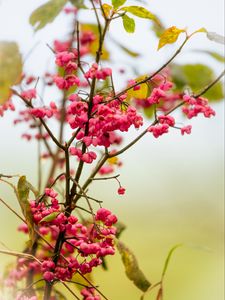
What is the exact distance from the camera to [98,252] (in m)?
0.79

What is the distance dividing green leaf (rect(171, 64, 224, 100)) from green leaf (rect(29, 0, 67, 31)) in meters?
0.64

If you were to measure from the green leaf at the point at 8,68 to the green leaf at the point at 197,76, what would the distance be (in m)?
0.76

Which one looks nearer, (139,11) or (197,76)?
(139,11)

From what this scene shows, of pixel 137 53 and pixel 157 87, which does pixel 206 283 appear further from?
pixel 157 87

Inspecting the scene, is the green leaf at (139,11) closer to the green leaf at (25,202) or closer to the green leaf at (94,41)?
the green leaf at (25,202)

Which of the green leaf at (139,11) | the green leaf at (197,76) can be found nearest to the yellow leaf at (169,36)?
the green leaf at (139,11)

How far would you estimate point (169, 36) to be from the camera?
0.88 metres

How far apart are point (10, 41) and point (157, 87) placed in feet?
0.82

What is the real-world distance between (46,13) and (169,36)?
0.21 meters

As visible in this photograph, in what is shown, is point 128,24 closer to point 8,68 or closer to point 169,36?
point 169,36

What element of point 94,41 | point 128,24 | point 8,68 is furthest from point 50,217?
point 94,41

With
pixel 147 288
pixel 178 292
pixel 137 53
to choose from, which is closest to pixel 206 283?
pixel 178 292

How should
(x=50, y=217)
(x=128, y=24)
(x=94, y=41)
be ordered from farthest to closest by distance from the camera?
(x=94, y=41) < (x=128, y=24) < (x=50, y=217)

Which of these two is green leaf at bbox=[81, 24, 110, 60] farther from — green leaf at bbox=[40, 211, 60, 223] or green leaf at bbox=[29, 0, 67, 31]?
green leaf at bbox=[40, 211, 60, 223]
